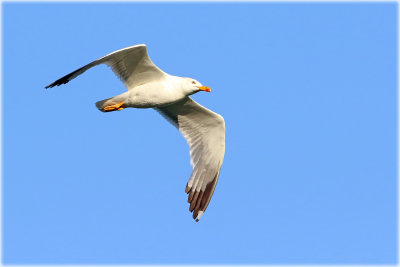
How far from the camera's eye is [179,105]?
1330 cm

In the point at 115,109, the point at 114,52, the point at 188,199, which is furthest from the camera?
the point at 188,199

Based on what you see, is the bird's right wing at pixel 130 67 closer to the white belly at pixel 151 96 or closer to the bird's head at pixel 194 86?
the white belly at pixel 151 96

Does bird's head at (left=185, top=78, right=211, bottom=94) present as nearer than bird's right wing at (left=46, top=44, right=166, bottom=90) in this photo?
No

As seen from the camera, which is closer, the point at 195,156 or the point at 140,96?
the point at 140,96

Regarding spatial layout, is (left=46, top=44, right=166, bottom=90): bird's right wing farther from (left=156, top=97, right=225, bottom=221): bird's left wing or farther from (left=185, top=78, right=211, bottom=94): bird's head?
(left=156, top=97, right=225, bottom=221): bird's left wing

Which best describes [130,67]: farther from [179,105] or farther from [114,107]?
[179,105]

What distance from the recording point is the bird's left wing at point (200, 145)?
13391 millimetres

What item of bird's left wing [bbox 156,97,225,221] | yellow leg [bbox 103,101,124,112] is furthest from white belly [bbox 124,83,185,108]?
bird's left wing [bbox 156,97,225,221]

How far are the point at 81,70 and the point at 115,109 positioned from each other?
3.58 ft

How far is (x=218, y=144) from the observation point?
13547 mm

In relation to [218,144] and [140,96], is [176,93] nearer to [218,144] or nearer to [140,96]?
[140,96]

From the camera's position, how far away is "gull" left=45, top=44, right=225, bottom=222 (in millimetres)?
11922

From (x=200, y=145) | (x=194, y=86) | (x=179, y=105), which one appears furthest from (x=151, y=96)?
(x=200, y=145)

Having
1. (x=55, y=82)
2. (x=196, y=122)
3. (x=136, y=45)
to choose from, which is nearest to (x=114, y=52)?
(x=136, y=45)
